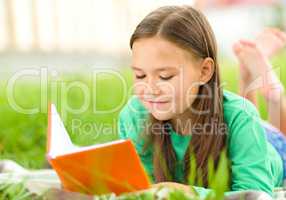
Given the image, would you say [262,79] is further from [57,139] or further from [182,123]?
[57,139]

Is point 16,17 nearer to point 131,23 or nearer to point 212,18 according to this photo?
point 131,23

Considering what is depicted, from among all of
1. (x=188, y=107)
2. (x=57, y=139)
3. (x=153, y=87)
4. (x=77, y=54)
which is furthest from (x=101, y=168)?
(x=77, y=54)

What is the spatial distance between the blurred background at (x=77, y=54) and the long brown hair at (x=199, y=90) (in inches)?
33.3

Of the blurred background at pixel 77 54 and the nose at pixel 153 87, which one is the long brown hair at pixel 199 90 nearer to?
the nose at pixel 153 87

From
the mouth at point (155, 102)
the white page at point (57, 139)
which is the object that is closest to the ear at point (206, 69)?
the mouth at point (155, 102)

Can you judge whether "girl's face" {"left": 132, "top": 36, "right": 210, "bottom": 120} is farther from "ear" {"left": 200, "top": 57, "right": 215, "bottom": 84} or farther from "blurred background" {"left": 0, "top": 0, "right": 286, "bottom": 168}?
"blurred background" {"left": 0, "top": 0, "right": 286, "bottom": 168}

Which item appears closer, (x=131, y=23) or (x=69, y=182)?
(x=69, y=182)

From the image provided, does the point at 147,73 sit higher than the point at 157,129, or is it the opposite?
the point at 147,73

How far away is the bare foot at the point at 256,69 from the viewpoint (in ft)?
6.59

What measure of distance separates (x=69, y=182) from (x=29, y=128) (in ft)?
4.51

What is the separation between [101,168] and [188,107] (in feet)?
1.46

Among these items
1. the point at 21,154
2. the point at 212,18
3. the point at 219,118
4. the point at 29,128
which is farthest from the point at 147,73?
the point at 212,18

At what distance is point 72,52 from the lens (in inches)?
242

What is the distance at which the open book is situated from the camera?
3.83 ft
